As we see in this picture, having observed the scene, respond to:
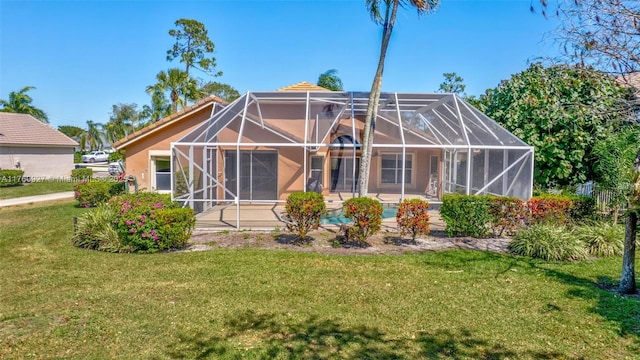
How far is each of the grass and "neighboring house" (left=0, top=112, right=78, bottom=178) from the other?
188cm

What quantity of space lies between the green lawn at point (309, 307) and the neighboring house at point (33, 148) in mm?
20903

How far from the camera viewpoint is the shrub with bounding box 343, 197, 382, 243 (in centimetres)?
825

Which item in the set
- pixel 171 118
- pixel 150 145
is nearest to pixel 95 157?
pixel 150 145

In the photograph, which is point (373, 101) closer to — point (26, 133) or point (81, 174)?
point (81, 174)

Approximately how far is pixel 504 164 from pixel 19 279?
11834 mm

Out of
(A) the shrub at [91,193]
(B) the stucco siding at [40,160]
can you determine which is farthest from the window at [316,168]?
(B) the stucco siding at [40,160]

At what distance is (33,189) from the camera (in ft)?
67.4

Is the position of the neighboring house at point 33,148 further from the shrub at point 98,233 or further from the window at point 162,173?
the shrub at point 98,233

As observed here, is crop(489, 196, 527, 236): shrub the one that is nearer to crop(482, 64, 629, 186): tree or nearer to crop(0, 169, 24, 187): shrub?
crop(482, 64, 629, 186): tree

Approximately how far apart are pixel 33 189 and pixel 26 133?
24.4 ft

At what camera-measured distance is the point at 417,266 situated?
7027 mm

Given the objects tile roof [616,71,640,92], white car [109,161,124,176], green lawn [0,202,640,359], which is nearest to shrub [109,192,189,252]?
green lawn [0,202,640,359]

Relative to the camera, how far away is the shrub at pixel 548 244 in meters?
7.59

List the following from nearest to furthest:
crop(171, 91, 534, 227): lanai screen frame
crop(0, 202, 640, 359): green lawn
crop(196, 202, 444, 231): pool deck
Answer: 1. crop(0, 202, 640, 359): green lawn
2. crop(196, 202, 444, 231): pool deck
3. crop(171, 91, 534, 227): lanai screen frame
